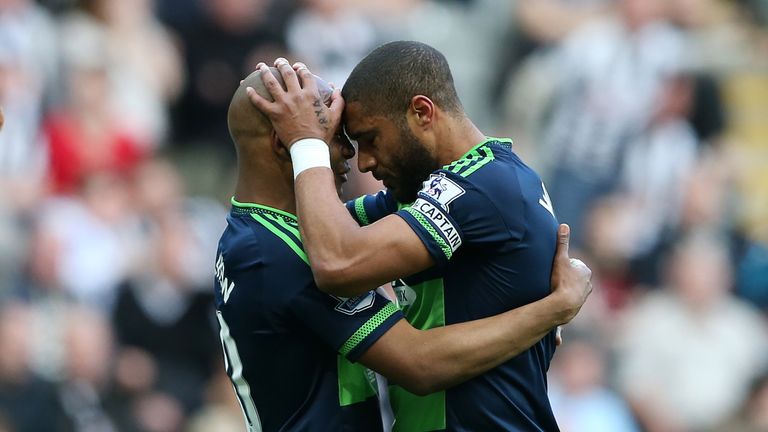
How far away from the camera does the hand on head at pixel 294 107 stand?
14.8 ft

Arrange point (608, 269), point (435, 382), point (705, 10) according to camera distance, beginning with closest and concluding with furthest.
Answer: point (435, 382) < point (608, 269) < point (705, 10)

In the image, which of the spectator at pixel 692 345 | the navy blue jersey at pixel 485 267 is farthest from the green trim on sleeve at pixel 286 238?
the spectator at pixel 692 345

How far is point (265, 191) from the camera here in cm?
463

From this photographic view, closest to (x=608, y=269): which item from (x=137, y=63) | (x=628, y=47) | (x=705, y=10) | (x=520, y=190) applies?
(x=628, y=47)

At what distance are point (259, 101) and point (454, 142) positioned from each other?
764mm

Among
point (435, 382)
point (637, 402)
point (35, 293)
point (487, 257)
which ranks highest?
point (487, 257)

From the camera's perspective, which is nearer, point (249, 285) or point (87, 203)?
point (249, 285)

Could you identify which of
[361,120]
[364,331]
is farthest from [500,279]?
[361,120]

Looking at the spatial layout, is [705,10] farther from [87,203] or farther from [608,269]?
[87,203]

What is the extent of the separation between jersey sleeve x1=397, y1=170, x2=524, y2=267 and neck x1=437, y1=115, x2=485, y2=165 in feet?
0.65

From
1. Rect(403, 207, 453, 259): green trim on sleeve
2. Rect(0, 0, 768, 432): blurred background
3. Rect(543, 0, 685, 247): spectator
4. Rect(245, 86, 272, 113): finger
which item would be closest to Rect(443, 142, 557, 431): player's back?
Rect(403, 207, 453, 259): green trim on sleeve

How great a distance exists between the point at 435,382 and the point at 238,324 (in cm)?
78

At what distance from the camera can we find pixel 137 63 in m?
10.3

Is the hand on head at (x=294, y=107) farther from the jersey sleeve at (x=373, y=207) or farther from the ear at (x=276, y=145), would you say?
the jersey sleeve at (x=373, y=207)
